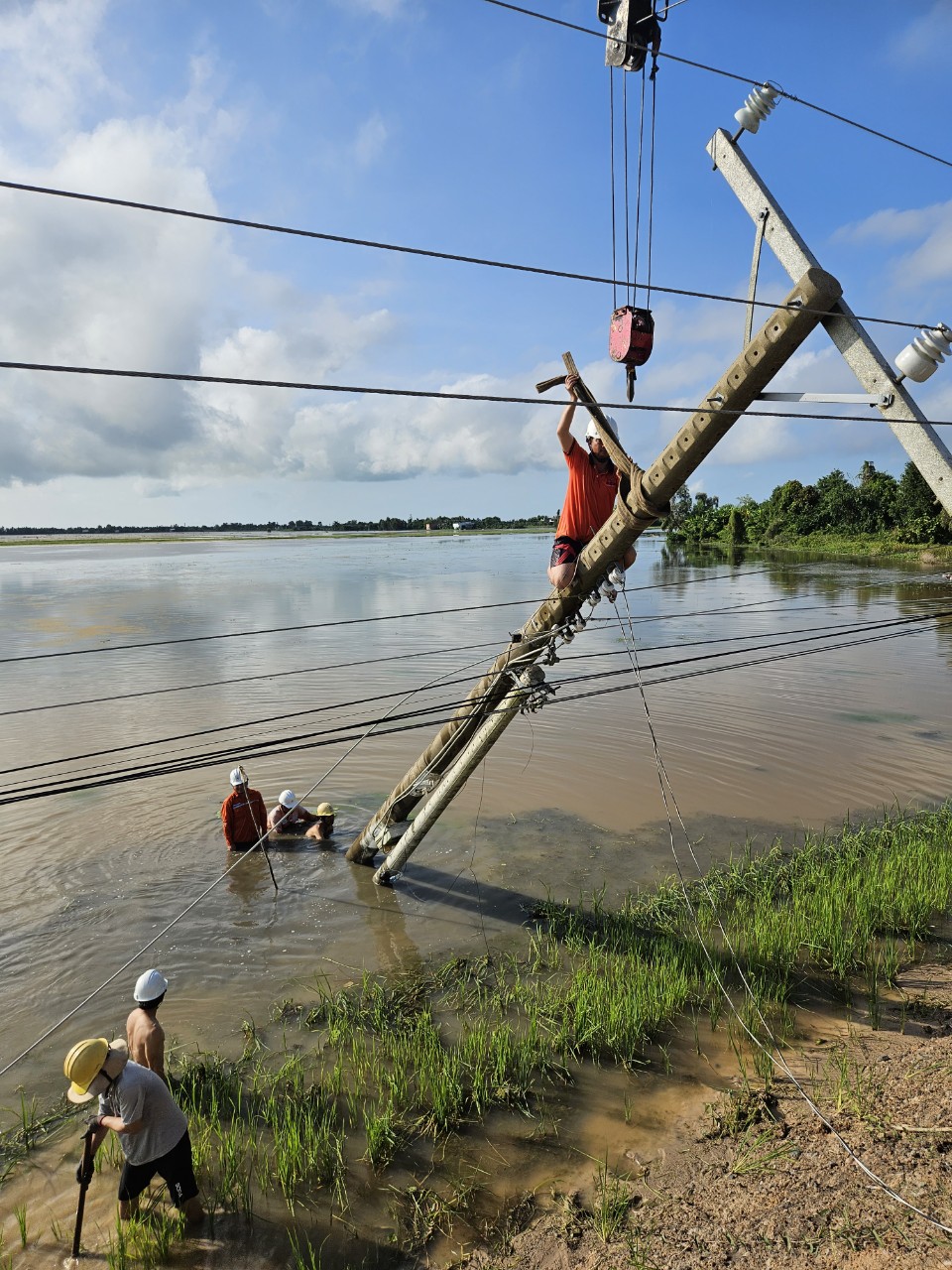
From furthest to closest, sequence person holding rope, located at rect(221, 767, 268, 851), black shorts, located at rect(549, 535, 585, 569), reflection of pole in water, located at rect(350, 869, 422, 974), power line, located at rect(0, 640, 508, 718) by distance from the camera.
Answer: person holding rope, located at rect(221, 767, 268, 851)
power line, located at rect(0, 640, 508, 718)
reflection of pole in water, located at rect(350, 869, 422, 974)
black shorts, located at rect(549, 535, 585, 569)

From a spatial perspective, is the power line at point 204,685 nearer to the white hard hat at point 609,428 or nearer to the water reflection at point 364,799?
the water reflection at point 364,799

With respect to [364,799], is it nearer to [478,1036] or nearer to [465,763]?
[465,763]

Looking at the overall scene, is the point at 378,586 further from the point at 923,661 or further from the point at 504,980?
the point at 504,980

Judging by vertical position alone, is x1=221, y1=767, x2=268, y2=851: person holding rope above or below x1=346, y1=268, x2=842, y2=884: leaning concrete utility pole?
below

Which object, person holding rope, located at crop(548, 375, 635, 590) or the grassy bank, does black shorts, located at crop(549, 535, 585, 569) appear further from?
the grassy bank

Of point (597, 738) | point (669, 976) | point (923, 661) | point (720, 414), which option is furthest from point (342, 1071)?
point (923, 661)

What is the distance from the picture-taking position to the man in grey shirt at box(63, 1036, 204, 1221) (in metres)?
4.17

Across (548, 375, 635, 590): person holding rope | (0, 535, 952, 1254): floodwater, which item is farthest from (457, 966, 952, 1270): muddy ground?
(548, 375, 635, 590): person holding rope

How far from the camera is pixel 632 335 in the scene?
5.24 m

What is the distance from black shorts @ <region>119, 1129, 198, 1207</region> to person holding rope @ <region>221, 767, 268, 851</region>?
508 centimetres

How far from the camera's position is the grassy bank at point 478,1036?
14.4 ft

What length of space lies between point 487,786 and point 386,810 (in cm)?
394

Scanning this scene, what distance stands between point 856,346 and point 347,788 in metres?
9.98

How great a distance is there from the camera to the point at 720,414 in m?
5.01
